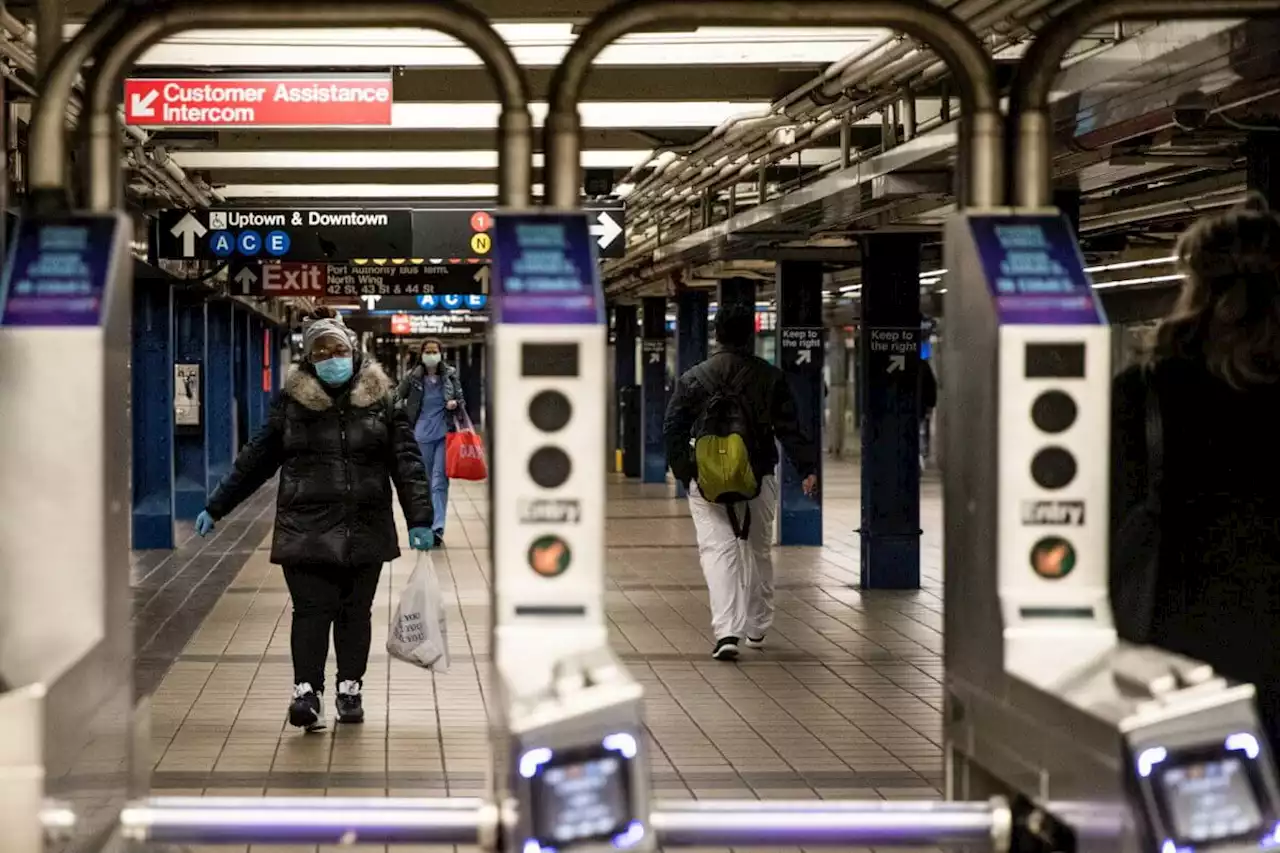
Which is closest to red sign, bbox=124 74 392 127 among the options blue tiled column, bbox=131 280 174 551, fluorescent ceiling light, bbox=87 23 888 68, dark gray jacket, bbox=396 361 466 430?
fluorescent ceiling light, bbox=87 23 888 68

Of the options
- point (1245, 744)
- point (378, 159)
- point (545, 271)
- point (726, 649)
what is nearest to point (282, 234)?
point (378, 159)

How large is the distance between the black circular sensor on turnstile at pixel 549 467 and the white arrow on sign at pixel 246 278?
466 inches

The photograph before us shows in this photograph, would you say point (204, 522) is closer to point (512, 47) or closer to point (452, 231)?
point (512, 47)

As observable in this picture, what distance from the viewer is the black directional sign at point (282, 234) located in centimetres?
1230

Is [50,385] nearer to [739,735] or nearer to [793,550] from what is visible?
[739,735]

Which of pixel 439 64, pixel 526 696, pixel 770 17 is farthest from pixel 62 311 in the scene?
pixel 439 64

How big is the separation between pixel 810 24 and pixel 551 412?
98cm

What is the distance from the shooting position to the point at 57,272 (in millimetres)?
3730

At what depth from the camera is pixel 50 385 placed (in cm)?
370

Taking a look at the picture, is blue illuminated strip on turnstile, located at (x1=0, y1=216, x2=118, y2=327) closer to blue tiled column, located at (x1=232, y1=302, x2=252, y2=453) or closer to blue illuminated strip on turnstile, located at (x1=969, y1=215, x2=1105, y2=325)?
blue illuminated strip on turnstile, located at (x1=969, y1=215, x2=1105, y2=325)

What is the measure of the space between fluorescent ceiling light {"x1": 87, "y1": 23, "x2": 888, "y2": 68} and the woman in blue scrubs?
6.36 metres

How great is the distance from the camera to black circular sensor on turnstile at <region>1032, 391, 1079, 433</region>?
3.76 m

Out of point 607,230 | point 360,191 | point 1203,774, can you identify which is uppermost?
point 360,191

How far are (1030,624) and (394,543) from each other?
4.21 m
